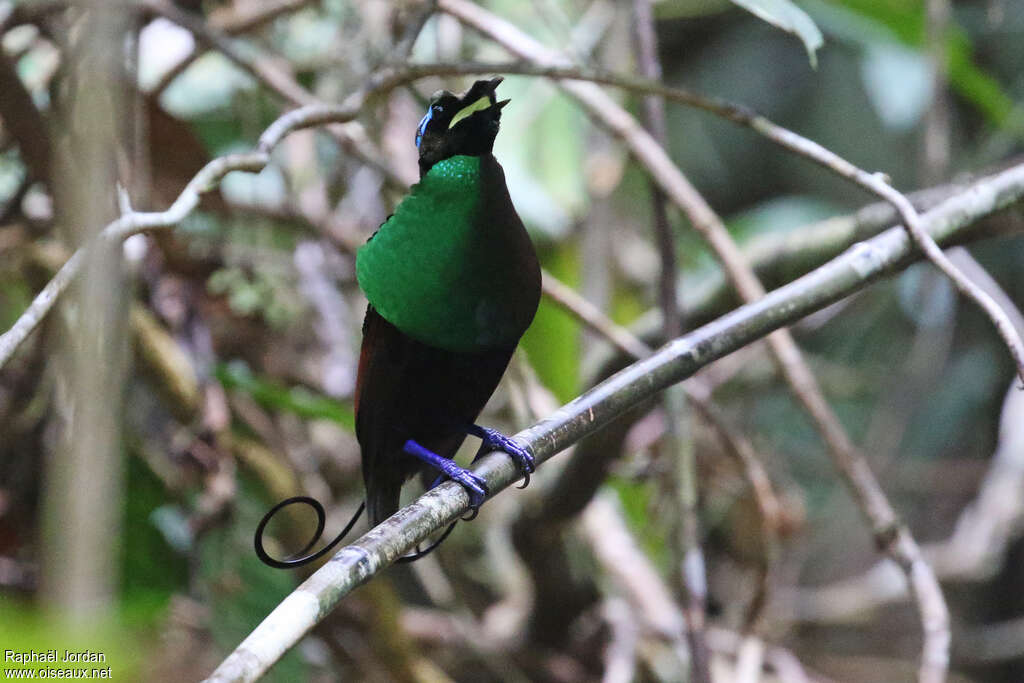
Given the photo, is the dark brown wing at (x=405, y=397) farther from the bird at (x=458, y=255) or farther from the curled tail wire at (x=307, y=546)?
the curled tail wire at (x=307, y=546)

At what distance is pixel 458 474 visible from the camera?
1.23 metres

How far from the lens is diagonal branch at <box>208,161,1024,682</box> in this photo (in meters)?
0.85

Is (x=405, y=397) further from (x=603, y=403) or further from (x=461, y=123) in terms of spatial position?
(x=461, y=123)

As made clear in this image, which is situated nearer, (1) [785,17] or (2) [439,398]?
(2) [439,398]

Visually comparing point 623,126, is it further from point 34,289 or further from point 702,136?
point 702,136

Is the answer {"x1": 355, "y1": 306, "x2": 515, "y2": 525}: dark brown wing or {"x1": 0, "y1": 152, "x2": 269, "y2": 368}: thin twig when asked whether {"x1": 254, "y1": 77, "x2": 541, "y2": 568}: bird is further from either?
{"x1": 0, "y1": 152, "x2": 269, "y2": 368}: thin twig

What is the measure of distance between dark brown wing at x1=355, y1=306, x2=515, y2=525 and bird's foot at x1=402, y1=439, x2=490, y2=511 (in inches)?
1.0

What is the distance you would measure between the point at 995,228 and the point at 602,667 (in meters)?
1.63

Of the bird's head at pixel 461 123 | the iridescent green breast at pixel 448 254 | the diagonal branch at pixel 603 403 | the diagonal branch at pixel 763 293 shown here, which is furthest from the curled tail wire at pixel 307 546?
the diagonal branch at pixel 763 293

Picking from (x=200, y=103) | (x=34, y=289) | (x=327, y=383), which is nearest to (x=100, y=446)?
(x=34, y=289)

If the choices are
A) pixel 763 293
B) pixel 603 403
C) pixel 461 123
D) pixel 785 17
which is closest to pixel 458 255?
pixel 461 123

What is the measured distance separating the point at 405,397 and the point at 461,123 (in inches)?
15.5

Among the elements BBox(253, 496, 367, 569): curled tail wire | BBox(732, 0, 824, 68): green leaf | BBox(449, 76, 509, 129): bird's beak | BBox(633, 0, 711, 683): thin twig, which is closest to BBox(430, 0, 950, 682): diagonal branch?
BBox(633, 0, 711, 683): thin twig

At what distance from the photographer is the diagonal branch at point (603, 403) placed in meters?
0.85
